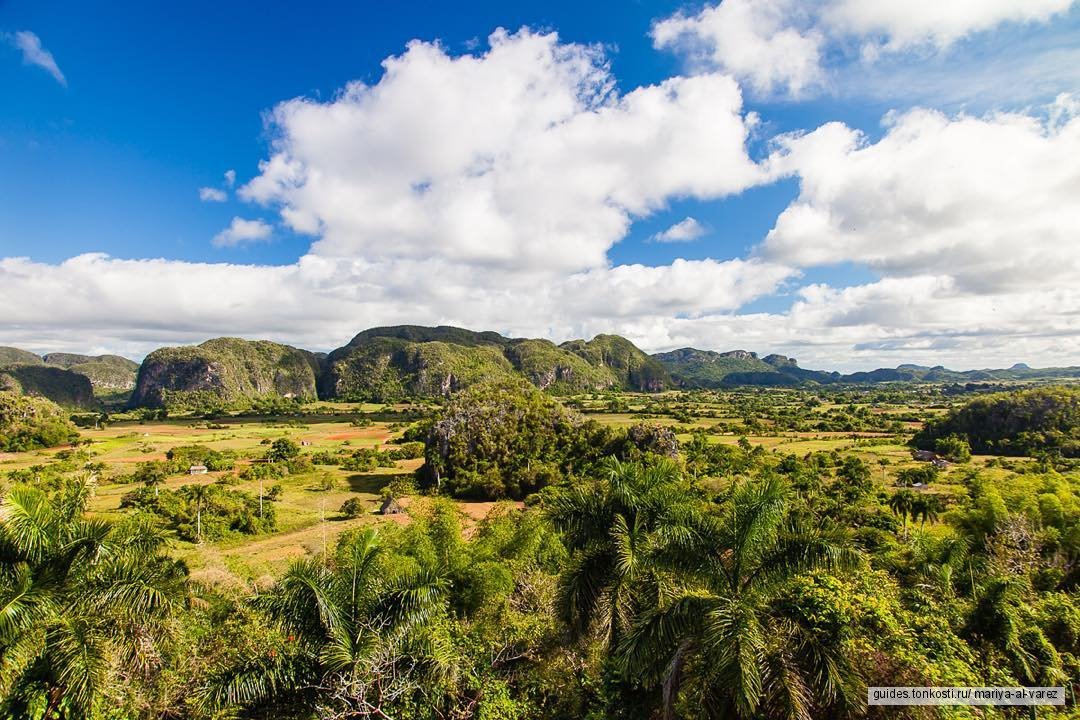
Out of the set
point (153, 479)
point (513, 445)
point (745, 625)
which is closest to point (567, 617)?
point (745, 625)

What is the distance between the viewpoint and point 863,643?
8047 millimetres

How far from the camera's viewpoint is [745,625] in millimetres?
7812

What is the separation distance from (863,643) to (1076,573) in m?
18.2

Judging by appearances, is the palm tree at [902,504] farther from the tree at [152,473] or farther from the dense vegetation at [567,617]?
the tree at [152,473]

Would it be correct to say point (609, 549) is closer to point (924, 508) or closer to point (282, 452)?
point (924, 508)

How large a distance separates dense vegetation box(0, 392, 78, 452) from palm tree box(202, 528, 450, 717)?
10961 cm

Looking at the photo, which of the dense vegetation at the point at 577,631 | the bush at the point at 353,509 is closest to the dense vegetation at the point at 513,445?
the bush at the point at 353,509

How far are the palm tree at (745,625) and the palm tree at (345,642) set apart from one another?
14.5 feet

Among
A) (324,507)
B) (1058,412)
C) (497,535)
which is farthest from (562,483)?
(1058,412)

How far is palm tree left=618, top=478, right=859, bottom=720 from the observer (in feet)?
25.1

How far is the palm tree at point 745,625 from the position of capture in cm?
766

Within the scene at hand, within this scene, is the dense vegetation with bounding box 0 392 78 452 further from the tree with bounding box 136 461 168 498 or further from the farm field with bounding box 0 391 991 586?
the tree with bounding box 136 461 168 498

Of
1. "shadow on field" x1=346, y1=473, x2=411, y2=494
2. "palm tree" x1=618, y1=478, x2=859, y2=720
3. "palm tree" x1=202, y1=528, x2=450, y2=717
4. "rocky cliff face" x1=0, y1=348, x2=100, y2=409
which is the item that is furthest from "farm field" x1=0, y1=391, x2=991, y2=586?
"rocky cliff face" x1=0, y1=348, x2=100, y2=409

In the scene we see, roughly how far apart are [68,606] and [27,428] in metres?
117
